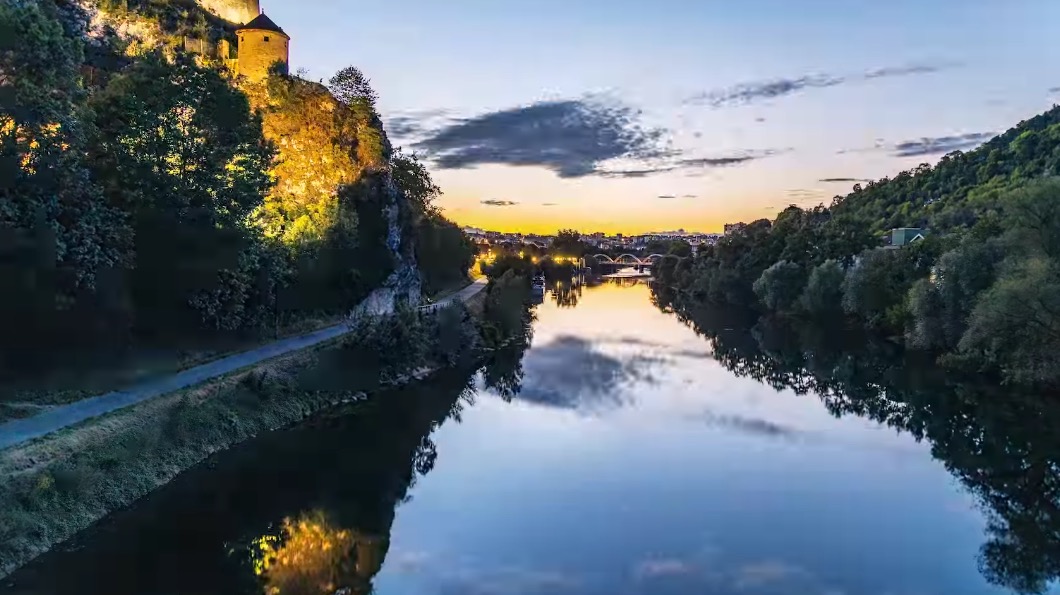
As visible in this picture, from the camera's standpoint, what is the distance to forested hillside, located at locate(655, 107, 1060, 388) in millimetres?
27375

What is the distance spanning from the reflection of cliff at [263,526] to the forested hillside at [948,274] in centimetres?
2096

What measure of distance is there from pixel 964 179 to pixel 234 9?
3864 inches

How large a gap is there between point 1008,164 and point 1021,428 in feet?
298

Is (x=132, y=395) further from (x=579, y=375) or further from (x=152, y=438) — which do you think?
(x=579, y=375)

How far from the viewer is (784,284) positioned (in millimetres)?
60688

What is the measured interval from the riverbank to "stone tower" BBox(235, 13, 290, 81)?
17920 millimetres

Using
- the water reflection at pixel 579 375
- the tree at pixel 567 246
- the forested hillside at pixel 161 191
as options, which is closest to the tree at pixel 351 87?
the forested hillside at pixel 161 191

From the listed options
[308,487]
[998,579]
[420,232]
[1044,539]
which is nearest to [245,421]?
[308,487]

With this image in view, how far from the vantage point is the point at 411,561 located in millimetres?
14906

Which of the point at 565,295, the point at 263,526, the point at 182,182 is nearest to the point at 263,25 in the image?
the point at 182,182

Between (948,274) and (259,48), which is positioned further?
(259,48)

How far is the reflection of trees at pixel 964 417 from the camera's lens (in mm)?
16219

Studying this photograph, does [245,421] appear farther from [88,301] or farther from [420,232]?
[420,232]

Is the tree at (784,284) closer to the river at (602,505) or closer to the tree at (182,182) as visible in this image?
the river at (602,505)
